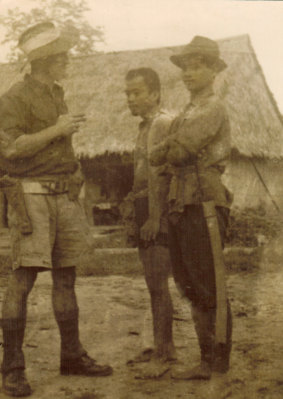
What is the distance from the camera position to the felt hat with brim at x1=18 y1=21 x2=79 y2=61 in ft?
11.2

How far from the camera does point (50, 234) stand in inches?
131

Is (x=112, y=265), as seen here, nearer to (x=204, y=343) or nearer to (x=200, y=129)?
(x=204, y=343)

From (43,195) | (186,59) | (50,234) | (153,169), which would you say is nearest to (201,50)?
(186,59)

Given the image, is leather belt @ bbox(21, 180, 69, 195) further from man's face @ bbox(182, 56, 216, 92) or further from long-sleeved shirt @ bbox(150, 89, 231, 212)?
man's face @ bbox(182, 56, 216, 92)

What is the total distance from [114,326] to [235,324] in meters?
0.90

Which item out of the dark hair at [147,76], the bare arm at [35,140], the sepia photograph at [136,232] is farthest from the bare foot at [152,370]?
the dark hair at [147,76]

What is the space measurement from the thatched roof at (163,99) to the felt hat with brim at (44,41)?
377cm

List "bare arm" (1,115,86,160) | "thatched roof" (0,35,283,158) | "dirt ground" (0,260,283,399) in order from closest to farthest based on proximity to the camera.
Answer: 1. "dirt ground" (0,260,283,399)
2. "bare arm" (1,115,86,160)
3. "thatched roof" (0,35,283,158)

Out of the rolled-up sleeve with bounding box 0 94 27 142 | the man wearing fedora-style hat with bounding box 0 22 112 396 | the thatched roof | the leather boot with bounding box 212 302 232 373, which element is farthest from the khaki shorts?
the thatched roof

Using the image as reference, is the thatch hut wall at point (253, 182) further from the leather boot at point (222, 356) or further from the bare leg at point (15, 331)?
the bare leg at point (15, 331)

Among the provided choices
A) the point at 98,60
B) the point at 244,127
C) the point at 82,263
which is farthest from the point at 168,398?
the point at 98,60

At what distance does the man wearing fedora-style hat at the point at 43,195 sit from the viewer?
3.21 meters

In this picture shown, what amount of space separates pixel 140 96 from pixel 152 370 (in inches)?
61.7

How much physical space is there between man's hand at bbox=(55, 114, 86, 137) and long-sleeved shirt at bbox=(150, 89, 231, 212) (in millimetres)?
474
